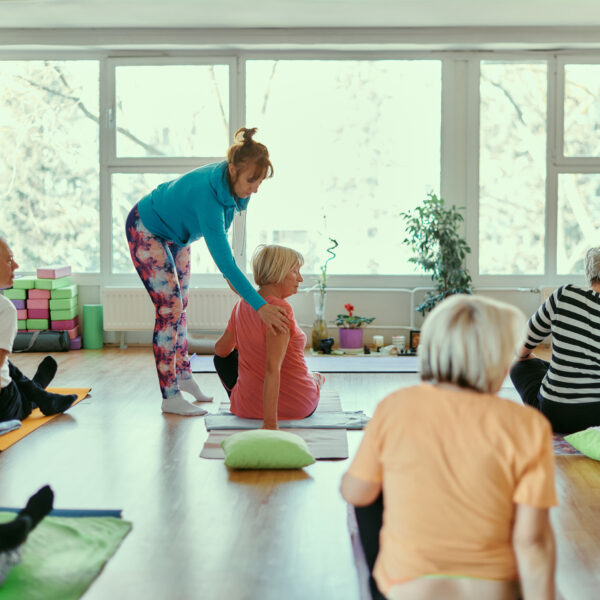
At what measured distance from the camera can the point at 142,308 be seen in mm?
6211

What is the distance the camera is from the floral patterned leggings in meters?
3.74

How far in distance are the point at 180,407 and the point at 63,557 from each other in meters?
1.74

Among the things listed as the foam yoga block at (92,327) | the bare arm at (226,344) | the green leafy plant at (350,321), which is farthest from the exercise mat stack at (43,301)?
the bare arm at (226,344)

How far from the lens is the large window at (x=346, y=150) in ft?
20.7

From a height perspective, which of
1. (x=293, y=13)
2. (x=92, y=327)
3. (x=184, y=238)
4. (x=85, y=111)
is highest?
(x=293, y=13)

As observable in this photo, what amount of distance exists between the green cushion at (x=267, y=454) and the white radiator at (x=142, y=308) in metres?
3.22

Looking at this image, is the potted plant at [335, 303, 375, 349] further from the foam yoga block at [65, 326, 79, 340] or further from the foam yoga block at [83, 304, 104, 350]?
the foam yoga block at [65, 326, 79, 340]

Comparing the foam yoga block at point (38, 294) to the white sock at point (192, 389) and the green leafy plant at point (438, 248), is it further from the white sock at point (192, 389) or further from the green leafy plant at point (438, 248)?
the green leafy plant at point (438, 248)

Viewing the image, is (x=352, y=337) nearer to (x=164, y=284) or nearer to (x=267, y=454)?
(x=164, y=284)

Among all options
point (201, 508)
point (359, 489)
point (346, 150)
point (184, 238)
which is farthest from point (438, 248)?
point (359, 489)

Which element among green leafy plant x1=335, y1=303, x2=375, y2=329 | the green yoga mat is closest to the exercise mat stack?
green leafy plant x1=335, y1=303, x2=375, y2=329

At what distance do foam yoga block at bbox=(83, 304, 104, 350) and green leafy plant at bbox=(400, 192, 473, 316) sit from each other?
7.78 ft

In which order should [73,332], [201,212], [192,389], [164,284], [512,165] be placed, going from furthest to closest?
[512,165]
[73,332]
[192,389]
[164,284]
[201,212]

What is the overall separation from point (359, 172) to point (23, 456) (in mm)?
3860
